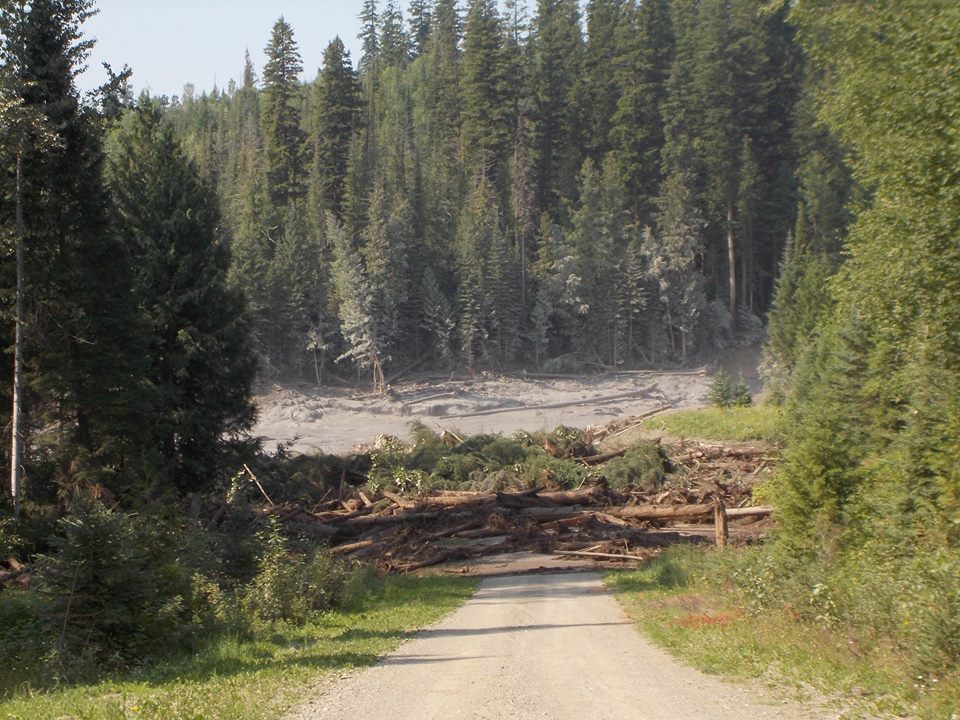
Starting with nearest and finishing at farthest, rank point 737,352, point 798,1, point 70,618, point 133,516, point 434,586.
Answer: point 70,618 → point 133,516 → point 798,1 → point 434,586 → point 737,352

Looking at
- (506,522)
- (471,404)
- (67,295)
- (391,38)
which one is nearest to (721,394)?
(471,404)

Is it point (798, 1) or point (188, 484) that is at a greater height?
point (798, 1)

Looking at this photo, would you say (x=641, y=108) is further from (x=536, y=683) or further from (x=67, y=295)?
(x=536, y=683)

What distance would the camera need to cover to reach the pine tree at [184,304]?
2833cm

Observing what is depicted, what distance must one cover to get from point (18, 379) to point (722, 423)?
113ft

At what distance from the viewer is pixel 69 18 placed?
22.5m

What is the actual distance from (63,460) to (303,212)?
175ft

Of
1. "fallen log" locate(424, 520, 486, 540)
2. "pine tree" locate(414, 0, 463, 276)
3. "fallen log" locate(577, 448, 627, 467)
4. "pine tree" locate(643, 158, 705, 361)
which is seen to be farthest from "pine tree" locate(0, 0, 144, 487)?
"pine tree" locate(643, 158, 705, 361)

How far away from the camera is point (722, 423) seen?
46719 millimetres

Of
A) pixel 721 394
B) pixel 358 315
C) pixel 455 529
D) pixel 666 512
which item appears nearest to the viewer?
pixel 455 529

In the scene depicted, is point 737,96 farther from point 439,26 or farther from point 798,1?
point 798,1

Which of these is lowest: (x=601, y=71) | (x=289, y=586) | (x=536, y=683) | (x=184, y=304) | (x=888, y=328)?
(x=289, y=586)

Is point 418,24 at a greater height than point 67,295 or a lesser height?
greater

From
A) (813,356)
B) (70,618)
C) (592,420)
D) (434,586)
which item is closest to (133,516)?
(70,618)
